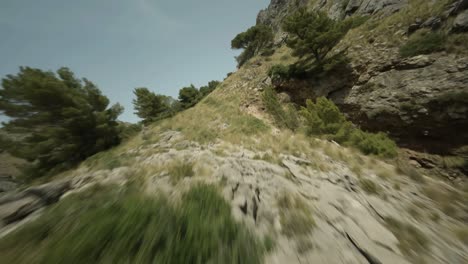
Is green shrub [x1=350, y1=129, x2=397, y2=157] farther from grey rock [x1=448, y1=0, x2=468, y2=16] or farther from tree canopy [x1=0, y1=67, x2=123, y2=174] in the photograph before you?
tree canopy [x1=0, y1=67, x2=123, y2=174]

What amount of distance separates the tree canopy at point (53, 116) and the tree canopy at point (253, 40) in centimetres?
2738

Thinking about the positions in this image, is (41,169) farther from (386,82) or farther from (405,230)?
(386,82)

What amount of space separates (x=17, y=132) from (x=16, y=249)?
1506 centimetres

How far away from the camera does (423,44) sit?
9.35 m

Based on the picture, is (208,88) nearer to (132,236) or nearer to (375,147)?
(375,147)

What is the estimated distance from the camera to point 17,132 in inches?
395

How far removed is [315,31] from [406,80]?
7.65m

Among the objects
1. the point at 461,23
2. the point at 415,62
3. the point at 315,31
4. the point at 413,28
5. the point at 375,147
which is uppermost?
the point at 315,31

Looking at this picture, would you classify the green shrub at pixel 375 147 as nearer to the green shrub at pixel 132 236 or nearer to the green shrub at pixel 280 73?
the green shrub at pixel 132 236

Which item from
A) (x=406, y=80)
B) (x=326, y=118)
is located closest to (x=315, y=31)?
(x=406, y=80)

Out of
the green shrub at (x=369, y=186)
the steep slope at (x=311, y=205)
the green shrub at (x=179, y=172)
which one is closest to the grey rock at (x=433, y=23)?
the steep slope at (x=311, y=205)

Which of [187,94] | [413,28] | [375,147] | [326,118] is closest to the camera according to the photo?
[375,147]

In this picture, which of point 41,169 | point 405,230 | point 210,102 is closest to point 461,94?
point 405,230

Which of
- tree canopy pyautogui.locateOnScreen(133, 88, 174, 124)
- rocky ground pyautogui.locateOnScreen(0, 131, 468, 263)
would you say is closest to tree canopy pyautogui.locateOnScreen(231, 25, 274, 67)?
tree canopy pyautogui.locateOnScreen(133, 88, 174, 124)
